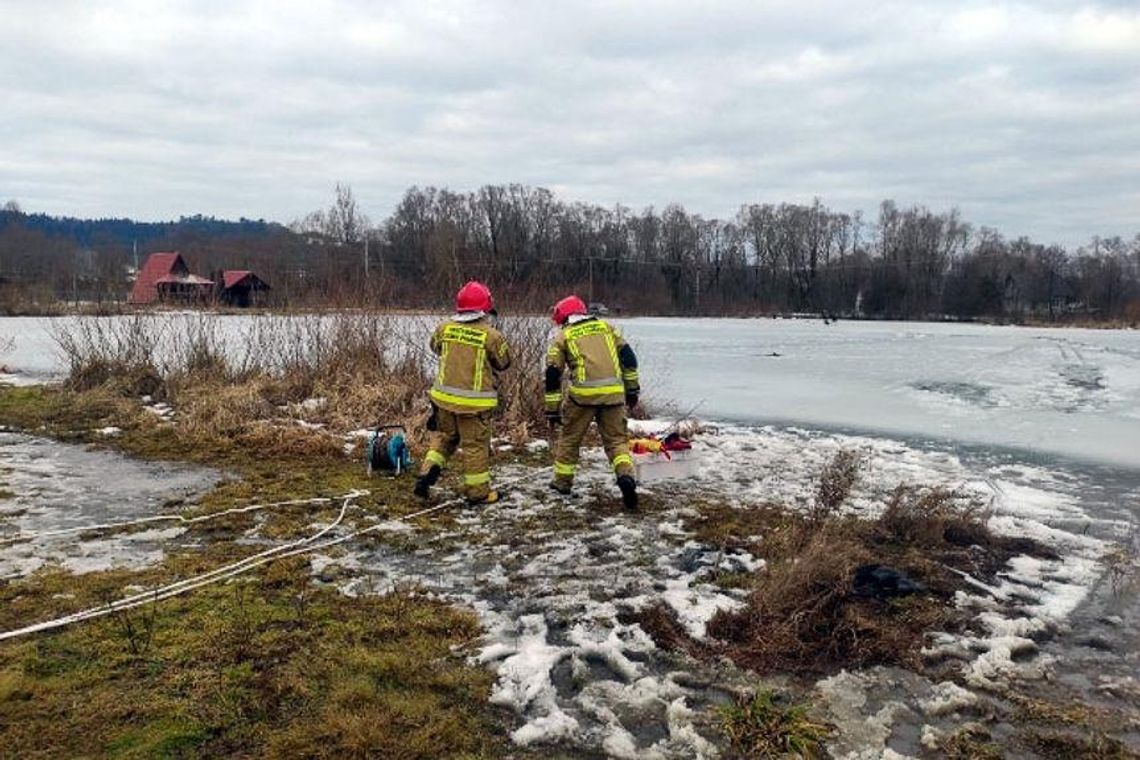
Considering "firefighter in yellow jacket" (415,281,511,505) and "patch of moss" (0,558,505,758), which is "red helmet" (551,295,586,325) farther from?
"patch of moss" (0,558,505,758)

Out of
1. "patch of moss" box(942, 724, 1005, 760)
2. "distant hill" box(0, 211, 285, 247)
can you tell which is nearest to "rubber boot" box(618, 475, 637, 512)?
"patch of moss" box(942, 724, 1005, 760)

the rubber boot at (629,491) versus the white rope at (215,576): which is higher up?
the rubber boot at (629,491)

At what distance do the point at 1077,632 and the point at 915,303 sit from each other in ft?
272

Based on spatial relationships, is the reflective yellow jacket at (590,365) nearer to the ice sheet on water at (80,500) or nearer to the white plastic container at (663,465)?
the white plastic container at (663,465)

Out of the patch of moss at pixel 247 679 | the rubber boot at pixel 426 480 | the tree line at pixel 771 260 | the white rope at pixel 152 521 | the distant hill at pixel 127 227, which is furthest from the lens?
the distant hill at pixel 127 227

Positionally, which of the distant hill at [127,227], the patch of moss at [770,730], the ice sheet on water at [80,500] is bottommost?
the patch of moss at [770,730]

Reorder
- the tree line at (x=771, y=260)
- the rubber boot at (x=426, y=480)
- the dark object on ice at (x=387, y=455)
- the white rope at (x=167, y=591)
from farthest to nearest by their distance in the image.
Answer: the tree line at (x=771, y=260), the dark object on ice at (x=387, y=455), the rubber boot at (x=426, y=480), the white rope at (x=167, y=591)

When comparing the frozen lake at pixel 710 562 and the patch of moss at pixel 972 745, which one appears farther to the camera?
the frozen lake at pixel 710 562

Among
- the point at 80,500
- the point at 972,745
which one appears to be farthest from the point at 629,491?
the point at 80,500

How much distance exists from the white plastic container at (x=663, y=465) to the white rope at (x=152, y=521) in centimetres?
289

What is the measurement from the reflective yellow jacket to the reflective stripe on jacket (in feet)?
1.81

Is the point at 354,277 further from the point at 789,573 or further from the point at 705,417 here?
the point at 789,573

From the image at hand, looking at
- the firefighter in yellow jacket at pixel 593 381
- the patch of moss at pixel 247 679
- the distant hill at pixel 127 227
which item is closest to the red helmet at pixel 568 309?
the firefighter in yellow jacket at pixel 593 381

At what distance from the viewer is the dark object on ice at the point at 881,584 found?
5008 millimetres
